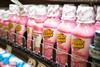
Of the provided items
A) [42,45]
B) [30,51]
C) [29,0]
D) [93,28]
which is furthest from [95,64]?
[29,0]

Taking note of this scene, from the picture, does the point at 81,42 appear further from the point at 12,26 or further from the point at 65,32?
the point at 12,26

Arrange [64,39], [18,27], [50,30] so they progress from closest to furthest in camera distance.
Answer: [64,39]
[50,30]
[18,27]

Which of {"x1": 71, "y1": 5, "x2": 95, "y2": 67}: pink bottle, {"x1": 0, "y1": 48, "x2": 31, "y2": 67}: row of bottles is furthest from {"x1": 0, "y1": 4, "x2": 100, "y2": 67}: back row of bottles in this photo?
{"x1": 0, "y1": 48, "x2": 31, "y2": 67}: row of bottles

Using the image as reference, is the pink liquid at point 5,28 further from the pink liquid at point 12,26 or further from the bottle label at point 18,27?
the bottle label at point 18,27

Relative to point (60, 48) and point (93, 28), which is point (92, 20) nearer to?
point (93, 28)

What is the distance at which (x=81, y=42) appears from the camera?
935 millimetres

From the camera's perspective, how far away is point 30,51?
137 centimetres

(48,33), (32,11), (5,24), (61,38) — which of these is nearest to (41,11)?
(32,11)

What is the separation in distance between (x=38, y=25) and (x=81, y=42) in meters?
0.40

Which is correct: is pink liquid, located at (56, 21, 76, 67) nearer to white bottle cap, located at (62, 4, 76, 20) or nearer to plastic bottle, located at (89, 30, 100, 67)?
white bottle cap, located at (62, 4, 76, 20)

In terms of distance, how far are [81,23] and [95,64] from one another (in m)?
0.20

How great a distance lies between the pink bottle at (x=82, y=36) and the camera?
0.93 m

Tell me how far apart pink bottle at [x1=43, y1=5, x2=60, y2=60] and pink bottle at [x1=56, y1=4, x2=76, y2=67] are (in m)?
0.07

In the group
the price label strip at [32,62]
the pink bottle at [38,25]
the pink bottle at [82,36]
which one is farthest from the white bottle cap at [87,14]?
the price label strip at [32,62]
